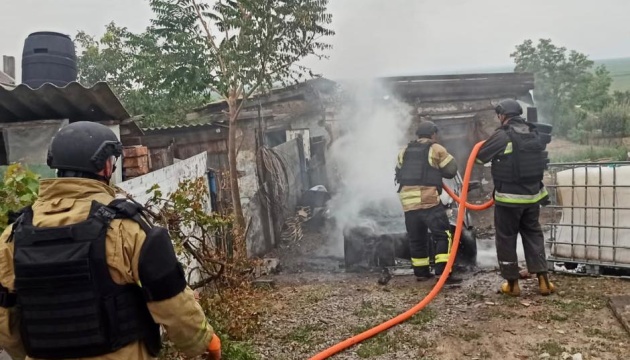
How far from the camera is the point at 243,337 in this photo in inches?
165

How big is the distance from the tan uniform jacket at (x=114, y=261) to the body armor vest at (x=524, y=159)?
385cm

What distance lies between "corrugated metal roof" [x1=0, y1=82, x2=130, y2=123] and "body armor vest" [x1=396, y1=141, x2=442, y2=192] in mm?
3389

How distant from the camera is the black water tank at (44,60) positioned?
4434 mm

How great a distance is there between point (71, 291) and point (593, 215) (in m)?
5.36

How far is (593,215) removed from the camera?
536 cm

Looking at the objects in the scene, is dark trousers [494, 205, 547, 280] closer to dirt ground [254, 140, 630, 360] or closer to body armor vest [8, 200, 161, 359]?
dirt ground [254, 140, 630, 360]

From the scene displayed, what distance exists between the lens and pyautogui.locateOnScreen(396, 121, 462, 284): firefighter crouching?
5.89 m

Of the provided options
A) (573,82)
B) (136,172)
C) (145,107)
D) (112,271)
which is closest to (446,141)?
(145,107)

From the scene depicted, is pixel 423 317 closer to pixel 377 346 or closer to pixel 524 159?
pixel 377 346

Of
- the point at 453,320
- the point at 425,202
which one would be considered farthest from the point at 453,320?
the point at 425,202

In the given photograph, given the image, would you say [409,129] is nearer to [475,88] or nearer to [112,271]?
[475,88]

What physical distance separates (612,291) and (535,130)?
183cm

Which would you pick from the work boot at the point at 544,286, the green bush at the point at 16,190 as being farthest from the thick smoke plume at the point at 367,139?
the green bush at the point at 16,190

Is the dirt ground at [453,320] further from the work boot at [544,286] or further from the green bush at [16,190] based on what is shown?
the green bush at [16,190]
